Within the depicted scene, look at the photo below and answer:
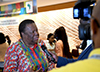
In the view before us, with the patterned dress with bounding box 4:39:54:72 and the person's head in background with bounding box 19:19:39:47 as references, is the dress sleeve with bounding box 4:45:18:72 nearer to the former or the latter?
the patterned dress with bounding box 4:39:54:72


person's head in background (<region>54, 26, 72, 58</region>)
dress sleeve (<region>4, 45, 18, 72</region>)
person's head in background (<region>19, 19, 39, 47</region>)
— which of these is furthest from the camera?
person's head in background (<region>54, 26, 72, 58</region>)

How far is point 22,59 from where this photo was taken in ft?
5.41

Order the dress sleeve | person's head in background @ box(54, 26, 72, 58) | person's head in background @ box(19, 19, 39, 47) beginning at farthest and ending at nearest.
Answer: person's head in background @ box(54, 26, 72, 58) < person's head in background @ box(19, 19, 39, 47) < the dress sleeve

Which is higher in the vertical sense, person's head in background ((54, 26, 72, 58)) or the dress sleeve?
the dress sleeve

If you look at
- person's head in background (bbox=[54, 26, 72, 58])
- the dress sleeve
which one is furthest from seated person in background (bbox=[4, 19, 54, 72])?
person's head in background (bbox=[54, 26, 72, 58])

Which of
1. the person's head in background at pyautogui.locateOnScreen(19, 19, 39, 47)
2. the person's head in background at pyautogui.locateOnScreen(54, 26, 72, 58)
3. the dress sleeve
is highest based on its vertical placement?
the person's head in background at pyautogui.locateOnScreen(19, 19, 39, 47)

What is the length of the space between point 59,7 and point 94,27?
5.07 m

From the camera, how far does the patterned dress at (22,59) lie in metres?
1.60

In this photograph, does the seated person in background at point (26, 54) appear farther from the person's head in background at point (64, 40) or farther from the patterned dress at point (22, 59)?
the person's head in background at point (64, 40)

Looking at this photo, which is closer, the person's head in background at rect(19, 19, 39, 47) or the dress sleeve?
the dress sleeve

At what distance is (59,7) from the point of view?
5.55 m

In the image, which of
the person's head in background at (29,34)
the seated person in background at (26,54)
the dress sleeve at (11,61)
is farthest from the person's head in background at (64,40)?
the dress sleeve at (11,61)

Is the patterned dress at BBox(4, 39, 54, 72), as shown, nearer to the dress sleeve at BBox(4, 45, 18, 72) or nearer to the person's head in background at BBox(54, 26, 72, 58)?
the dress sleeve at BBox(4, 45, 18, 72)

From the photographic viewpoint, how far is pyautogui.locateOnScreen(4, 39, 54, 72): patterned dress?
160 centimetres
